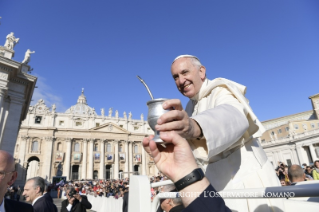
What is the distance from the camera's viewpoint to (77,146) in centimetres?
4169

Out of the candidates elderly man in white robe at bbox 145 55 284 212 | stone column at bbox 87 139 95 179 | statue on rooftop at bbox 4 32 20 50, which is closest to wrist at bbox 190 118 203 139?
elderly man in white robe at bbox 145 55 284 212

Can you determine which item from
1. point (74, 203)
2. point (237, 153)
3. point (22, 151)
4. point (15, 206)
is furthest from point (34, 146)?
point (237, 153)

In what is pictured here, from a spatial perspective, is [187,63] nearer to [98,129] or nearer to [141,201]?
[141,201]

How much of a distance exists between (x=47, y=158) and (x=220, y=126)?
145 ft

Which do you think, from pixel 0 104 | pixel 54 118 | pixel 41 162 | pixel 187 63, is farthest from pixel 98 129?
pixel 187 63

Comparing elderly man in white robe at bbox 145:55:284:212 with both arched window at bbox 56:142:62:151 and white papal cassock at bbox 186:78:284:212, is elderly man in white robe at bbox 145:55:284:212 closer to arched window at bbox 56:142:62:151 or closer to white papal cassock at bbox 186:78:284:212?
white papal cassock at bbox 186:78:284:212

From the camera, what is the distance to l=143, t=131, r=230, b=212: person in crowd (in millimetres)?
708

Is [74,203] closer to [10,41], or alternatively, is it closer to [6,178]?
[6,178]

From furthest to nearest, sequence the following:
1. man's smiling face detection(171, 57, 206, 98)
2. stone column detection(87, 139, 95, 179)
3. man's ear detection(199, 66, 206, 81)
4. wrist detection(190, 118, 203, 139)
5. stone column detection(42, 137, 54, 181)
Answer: stone column detection(87, 139, 95, 179) → stone column detection(42, 137, 54, 181) → man's ear detection(199, 66, 206, 81) → man's smiling face detection(171, 57, 206, 98) → wrist detection(190, 118, 203, 139)

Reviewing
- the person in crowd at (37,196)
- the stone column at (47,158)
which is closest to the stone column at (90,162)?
the stone column at (47,158)

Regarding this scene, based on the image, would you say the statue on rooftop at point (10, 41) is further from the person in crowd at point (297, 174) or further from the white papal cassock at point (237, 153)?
the person in crowd at point (297, 174)

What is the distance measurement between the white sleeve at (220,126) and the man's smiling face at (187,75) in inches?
25.2

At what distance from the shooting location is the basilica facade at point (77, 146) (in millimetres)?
37312

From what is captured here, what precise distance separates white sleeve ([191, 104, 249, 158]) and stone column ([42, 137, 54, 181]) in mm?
43254
